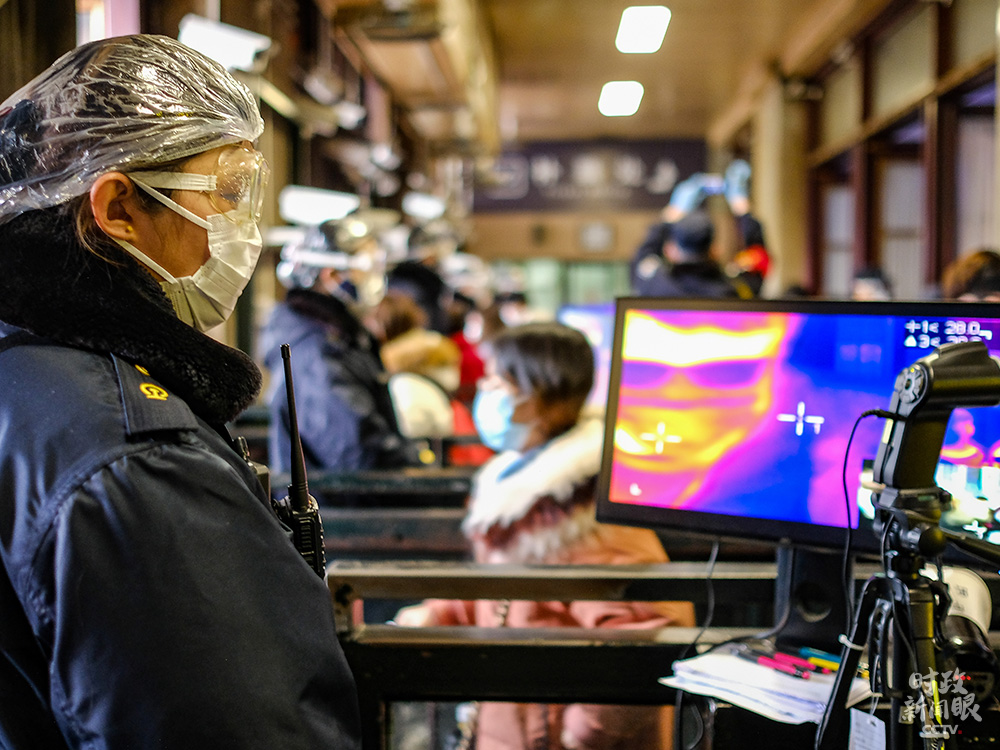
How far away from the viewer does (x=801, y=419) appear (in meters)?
1.31

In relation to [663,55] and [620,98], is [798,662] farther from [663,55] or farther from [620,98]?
[620,98]

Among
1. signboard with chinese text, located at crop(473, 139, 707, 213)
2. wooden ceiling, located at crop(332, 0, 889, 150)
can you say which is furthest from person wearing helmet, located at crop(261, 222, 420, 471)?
signboard with chinese text, located at crop(473, 139, 707, 213)

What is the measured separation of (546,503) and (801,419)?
70 centimetres

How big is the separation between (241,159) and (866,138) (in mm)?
8129

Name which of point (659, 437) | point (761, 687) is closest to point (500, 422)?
point (659, 437)

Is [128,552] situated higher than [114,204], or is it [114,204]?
[114,204]

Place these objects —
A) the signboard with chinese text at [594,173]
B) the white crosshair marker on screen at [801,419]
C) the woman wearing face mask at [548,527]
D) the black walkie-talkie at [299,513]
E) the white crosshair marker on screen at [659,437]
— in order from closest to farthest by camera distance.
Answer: the black walkie-talkie at [299,513]
the white crosshair marker on screen at [801,419]
the white crosshair marker on screen at [659,437]
the woman wearing face mask at [548,527]
the signboard with chinese text at [594,173]

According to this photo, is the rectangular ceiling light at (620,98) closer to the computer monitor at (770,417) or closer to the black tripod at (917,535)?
the computer monitor at (770,417)

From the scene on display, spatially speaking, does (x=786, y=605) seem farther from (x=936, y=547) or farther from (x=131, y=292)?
(x=131, y=292)

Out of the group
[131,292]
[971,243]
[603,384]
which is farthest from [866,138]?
[131,292]

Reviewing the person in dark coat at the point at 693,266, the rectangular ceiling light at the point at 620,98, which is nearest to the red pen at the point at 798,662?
the person in dark coat at the point at 693,266

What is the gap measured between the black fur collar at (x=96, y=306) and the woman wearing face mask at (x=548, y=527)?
1016mm

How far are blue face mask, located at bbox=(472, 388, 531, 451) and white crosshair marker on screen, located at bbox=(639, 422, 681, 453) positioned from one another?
0.62 metres

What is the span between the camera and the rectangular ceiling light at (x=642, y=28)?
7.56 metres
